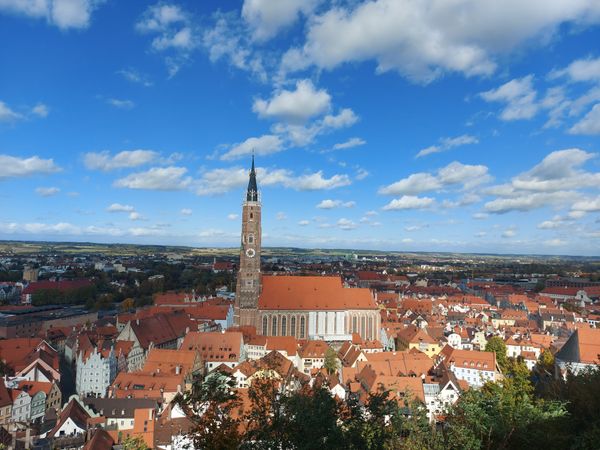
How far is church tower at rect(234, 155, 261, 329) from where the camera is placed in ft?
232

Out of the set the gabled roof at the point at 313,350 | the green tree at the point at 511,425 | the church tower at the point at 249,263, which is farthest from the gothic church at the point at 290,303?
the green tree at the point at 511,425

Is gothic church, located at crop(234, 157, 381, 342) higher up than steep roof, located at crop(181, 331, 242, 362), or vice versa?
gothic church, located at crop(234, 157, 381, 342)

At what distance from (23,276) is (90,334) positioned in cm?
12248

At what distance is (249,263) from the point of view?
7150 centimetres

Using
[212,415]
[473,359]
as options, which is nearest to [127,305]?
[473,359]

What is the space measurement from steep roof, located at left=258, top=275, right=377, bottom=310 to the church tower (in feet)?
5.77

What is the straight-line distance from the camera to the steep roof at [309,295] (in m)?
72.5

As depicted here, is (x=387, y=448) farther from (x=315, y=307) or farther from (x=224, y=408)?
(x=315, y=307)

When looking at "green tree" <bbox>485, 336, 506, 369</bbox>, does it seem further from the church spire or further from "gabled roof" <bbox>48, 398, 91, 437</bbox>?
"gabled roof" <bbox>48, 398, 91, 437</bbox>

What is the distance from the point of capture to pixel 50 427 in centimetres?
4034

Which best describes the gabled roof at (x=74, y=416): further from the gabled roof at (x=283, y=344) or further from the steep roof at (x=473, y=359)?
the steep roof at (x=473, y=359)

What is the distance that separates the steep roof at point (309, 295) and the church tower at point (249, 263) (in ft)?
5.77

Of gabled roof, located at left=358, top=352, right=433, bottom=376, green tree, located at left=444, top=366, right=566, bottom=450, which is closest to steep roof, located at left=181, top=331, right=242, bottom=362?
gabled roof, located at left=358, top=352, right=433, bottom=376

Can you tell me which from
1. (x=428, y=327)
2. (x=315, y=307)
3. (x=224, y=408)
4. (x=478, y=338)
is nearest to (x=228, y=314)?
(x=315, y=307)
